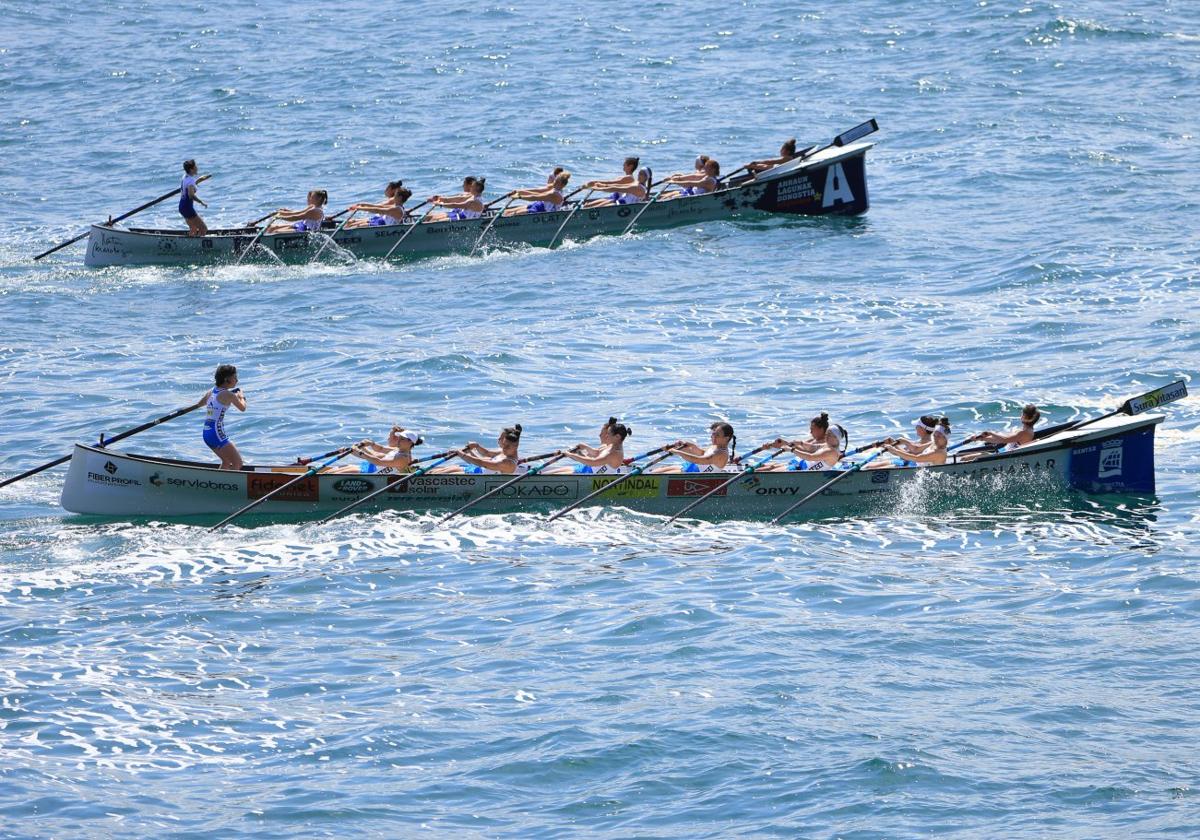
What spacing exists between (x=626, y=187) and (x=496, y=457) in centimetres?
1531

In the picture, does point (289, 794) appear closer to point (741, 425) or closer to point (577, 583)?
point (577, 583)

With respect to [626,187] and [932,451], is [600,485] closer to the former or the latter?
[932,451]

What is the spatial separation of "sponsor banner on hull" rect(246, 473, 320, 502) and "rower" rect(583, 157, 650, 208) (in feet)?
51.7

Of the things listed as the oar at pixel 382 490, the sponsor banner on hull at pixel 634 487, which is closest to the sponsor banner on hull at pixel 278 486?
the oar at pixel 382 490

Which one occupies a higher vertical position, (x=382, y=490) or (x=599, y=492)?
(x=382, y=490)

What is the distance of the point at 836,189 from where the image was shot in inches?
1571

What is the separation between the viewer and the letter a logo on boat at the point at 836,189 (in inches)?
1560

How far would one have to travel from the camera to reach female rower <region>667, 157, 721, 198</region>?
3931 cm

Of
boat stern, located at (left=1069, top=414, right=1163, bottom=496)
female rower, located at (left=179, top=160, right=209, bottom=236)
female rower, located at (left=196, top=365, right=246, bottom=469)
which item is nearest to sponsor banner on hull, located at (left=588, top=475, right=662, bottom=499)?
female rower, located at (left=196, top=365, right=246, bottom=469)

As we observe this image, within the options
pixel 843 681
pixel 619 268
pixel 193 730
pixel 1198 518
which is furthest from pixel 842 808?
pixel 619 268

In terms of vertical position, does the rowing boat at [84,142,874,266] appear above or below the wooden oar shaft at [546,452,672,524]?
above

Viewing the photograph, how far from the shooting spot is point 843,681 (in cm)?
1952

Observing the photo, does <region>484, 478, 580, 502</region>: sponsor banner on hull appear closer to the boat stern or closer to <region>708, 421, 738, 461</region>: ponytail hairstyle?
<region>708, 421, 738, 461</region>: ponytail hairstyle

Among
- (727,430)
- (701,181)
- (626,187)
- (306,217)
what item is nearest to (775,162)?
(701,181)
